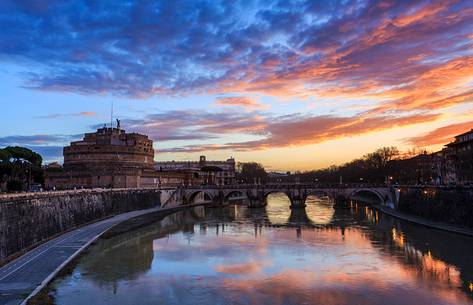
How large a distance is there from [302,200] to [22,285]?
246 feet

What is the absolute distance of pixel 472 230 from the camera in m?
45.0

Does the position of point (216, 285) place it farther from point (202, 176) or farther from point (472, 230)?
point (202, 176)

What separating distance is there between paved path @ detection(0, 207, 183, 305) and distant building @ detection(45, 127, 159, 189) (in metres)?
47.6

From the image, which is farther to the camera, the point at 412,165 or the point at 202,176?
the point at 202,176

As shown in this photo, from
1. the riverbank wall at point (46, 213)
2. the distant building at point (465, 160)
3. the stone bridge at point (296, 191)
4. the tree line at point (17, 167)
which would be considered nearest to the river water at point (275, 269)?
the riverbank wall at point (46, 213)

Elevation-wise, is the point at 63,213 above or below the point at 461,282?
above

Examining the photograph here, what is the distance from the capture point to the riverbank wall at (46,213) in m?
32.5

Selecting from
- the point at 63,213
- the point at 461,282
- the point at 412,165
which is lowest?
the point at 461,282

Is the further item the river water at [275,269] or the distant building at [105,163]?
the distant building at [105,163]

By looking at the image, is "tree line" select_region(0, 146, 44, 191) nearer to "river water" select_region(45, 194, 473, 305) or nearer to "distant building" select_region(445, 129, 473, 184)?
"river water" select_region(45, 194, 473, 305)

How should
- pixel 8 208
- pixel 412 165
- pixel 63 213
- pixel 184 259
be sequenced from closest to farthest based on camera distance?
pixel 8 208, pixel 184 259, pixel 63 213, pixel 412 165

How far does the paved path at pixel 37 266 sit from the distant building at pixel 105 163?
4758 centimetres

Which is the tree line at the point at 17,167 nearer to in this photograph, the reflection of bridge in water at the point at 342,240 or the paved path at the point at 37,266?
the reflection of bridge in water at the point at 342,240

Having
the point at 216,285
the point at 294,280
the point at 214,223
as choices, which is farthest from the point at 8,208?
the point at 214,223
